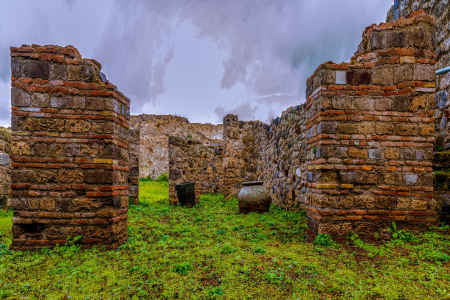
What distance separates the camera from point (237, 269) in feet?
9.06

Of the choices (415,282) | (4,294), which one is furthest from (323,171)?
(4,294)

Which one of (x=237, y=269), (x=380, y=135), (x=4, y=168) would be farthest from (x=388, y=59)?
(x=4, y=168)

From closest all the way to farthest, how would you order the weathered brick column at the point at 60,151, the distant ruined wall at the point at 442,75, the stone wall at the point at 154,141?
the weathered brick column at the point at 60,151 → the distant ruined wall at the point at 442,75 → the stone wall at the point at 154,141

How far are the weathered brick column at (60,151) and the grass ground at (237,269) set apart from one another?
1.07 ft

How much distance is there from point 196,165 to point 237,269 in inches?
308

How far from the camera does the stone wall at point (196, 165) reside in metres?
9.47

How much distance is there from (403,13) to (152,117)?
15255 millimetres

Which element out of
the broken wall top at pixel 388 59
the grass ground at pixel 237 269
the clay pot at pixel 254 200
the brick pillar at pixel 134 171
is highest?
the broken wall top at pixel 388 59

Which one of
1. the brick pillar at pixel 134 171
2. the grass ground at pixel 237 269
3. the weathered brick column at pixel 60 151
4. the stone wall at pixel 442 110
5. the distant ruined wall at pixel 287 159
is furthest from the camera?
the brick pillar at pixel 134 171

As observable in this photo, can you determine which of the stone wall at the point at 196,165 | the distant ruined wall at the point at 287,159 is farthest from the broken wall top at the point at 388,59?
the stone wall at the point at 196,165

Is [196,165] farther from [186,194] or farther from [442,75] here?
[442,75]

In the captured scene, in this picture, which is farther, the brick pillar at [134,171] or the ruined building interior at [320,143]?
the brick pillar at [134,171]

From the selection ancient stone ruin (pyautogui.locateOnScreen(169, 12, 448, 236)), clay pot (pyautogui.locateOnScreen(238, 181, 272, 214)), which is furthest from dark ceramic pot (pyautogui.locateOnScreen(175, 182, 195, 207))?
ancient stone ruin (pyautogui.locateOnScreen(169, 12, 448, 236))

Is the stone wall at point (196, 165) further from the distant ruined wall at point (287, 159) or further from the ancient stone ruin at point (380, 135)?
the ancient stone ruin at point (380, 135)
